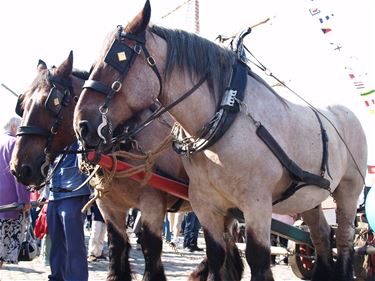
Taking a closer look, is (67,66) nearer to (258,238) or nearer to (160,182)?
(160,182)

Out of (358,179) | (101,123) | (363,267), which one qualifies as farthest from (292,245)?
(101,123)

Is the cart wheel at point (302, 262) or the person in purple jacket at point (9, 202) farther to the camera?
the cart wheel at point (302, 262)

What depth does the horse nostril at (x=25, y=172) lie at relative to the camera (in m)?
4.21

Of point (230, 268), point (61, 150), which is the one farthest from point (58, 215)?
point (230, 268)

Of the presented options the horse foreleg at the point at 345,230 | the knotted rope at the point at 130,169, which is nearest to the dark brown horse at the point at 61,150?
the knotted rope at the point at 130,169

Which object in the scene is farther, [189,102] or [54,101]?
[54,101]

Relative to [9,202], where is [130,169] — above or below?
above

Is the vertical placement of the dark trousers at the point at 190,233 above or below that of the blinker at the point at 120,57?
below

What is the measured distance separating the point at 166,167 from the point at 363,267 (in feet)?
7.69

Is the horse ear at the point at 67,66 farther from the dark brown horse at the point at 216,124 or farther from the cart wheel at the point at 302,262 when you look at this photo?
the cart wheel at the point at 302,262

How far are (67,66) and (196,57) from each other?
1681 millimetres

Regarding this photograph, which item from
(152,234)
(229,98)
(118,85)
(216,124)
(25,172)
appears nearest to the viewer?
(118,85)

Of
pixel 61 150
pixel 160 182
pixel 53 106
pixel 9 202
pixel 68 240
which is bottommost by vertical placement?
pixel 68 240

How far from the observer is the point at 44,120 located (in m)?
4.54
